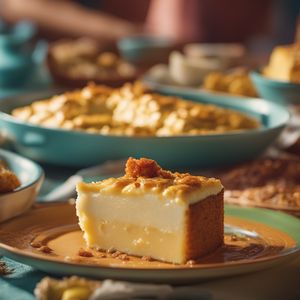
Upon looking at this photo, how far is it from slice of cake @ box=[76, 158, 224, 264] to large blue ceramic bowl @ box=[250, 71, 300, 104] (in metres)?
1.03

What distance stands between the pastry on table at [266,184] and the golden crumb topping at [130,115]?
13 cm

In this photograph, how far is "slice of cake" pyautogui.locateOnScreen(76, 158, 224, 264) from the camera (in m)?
1.10

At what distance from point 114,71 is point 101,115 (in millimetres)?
826

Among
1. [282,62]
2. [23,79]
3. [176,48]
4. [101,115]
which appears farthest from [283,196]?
[176,48]

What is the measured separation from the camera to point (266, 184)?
1.63 metres

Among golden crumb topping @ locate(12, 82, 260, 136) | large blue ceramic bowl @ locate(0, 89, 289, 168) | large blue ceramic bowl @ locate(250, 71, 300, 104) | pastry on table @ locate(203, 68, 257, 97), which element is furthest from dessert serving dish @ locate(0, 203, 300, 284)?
pastry on table @ locate(203, 68, 257, 97)

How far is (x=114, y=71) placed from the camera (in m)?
2.76

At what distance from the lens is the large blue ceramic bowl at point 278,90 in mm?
2146

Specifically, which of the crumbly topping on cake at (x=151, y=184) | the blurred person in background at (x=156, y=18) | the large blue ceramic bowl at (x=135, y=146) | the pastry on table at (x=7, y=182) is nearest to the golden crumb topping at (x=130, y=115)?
the large blue ceramic bowl at (x=135, y=146)

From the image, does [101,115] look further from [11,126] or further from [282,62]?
[282,62]

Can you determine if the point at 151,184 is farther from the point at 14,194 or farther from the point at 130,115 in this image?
the point at 130,115

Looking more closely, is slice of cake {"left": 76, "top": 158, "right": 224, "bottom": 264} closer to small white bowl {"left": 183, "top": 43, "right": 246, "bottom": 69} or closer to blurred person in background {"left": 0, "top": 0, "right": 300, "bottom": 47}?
small white bowl {"left": 183, "top": 43, "right": 246, "bottom": 69}

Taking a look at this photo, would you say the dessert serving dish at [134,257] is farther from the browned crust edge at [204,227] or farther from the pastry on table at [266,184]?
the pastry on table at [266,184]

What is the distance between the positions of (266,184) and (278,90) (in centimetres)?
59
